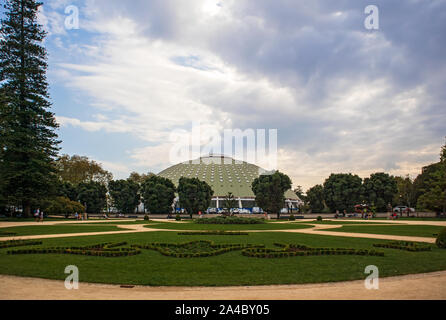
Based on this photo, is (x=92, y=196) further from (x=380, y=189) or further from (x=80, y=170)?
(x=380, y=189)

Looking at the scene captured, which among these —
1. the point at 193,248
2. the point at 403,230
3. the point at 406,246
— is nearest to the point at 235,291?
the point at 193,248

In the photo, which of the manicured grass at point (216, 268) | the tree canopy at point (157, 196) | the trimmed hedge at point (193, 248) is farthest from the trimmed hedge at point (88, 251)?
the tree canopy at point (157, 196)

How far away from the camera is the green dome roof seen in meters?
104

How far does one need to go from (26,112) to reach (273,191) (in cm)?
4161

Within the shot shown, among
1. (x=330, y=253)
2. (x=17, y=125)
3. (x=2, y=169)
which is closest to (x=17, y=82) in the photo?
(x=17, y=125)

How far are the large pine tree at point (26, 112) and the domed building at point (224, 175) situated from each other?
54371 millimetres

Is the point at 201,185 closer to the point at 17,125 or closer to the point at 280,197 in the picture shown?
the point at 280,197

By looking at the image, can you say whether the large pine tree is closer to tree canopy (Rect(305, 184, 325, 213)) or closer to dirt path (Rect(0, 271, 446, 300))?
dirt path (Rect(0, 271, 446, 300))

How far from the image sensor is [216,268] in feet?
35.5

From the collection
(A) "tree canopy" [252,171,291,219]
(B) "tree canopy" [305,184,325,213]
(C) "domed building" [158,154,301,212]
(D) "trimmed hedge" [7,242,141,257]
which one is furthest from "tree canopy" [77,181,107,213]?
(D) "trimmed hedge" [7,242,141,257]

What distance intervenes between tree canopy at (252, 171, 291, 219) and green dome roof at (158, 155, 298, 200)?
124ft

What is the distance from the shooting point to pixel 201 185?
66688 millimetres

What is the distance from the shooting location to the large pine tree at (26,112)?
4541cm
